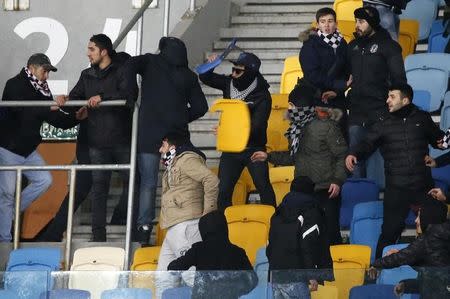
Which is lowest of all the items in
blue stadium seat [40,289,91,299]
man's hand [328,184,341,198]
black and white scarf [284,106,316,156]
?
blue stadium seat [40,289,91,299]

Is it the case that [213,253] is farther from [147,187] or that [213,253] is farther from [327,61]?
[327,61]

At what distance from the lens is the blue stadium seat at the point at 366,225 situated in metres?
16.2

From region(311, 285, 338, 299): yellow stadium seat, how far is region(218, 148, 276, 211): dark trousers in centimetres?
323

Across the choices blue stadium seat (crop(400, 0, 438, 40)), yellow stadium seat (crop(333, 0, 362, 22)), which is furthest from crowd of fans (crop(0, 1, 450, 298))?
blue stadium seat (crop(400, 0, 438, 40))

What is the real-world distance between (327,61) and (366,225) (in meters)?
1.92

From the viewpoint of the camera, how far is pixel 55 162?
18344mm

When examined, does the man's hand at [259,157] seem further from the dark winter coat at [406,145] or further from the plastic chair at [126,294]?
the plastic chair at [126,294]

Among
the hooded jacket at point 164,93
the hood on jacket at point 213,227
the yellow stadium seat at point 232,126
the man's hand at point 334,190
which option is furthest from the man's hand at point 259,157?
the hood on jacket at point 213,227

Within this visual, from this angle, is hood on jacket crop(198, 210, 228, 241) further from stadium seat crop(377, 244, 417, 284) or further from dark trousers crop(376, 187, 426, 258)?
dark trousers crop(376, 187, 426, 258)

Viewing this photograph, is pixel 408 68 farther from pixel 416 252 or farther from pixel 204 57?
pixel 416 252

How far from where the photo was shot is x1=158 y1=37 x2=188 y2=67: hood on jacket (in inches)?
666

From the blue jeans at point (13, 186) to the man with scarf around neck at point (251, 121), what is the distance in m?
1.44

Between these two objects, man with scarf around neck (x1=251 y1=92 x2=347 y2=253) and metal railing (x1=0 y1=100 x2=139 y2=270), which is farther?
metal railing (x1=0 y1=100 x2=139 y2=270)

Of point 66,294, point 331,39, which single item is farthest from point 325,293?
point 331,39
